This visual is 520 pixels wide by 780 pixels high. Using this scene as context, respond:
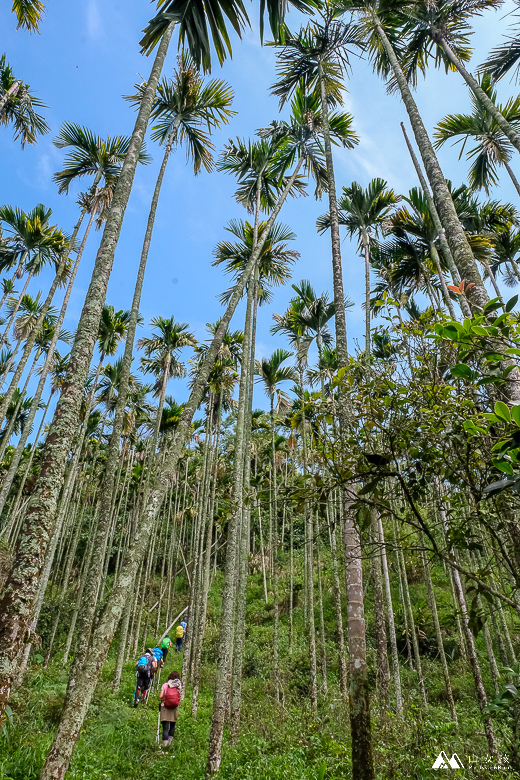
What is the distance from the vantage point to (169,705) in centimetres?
732

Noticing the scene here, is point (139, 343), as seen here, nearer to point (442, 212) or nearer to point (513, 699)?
point (442, 212)

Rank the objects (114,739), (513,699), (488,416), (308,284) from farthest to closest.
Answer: (308,284) → (114,739) → (513,699) → (488,416)

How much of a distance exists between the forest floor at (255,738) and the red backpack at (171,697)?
0.68 m

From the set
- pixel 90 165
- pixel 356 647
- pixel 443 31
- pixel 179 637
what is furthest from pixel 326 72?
pixel 179 637

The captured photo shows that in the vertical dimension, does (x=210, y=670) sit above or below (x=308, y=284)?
below

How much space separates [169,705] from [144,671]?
2.84 meters

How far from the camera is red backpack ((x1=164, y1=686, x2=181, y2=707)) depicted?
23.8 feet

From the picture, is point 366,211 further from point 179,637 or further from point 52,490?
point 179,637

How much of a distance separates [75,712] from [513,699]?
338 centimetres

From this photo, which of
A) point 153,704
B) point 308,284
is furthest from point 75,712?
point 308,284

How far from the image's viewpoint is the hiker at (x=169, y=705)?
286 inches

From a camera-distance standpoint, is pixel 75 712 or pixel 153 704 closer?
pixel 75 712

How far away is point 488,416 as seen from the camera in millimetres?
1412

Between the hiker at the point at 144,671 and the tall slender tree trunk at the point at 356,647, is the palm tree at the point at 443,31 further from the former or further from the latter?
the hiker at the point at 144,671
